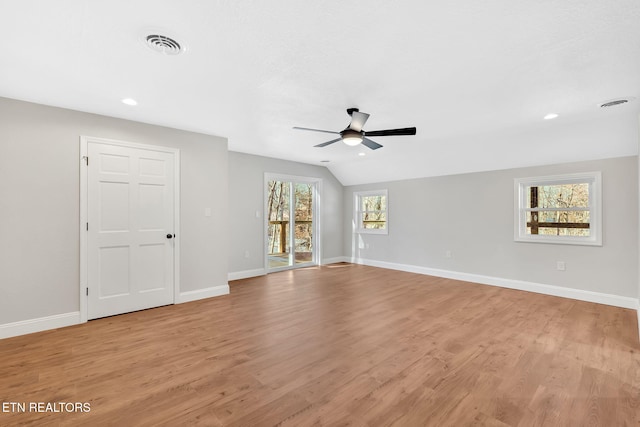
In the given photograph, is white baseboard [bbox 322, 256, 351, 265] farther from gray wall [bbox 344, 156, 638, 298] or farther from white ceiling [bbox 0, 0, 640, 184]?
white ceiling [bbox 0, 0, 640, 184]

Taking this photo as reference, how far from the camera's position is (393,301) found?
411 centimetres

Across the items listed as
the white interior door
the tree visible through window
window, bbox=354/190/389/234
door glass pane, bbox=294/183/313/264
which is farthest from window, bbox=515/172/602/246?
the white interior door

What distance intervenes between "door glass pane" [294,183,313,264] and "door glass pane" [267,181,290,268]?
24 cm

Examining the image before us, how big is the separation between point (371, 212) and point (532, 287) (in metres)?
3.55

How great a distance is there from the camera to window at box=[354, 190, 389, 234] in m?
6.88

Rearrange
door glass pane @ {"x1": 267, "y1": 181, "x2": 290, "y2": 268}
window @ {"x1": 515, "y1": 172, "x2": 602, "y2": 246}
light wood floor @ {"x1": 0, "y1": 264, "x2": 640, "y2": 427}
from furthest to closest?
door glass pane @ {"x1": 267, "y1": 181, "x2": 290, "y2": 268} → window @ {"x1": 515, "y1": 172, "x2": 602, "y2": 246} → light wood floor @ {"x1": 0, "y1": 264, "x2": 640, "y2": 427}

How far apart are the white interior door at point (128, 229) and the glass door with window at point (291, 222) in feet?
7.98

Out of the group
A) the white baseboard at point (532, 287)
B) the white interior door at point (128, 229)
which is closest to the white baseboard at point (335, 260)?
the white baseboard at point (532, 287)

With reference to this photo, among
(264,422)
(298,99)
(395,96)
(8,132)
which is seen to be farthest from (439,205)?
(8,132)

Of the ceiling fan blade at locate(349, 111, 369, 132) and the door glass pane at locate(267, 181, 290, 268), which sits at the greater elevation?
the ceiling fan blade at locate(349, 111, 369, 132)

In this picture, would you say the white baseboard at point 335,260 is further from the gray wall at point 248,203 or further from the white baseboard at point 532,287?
the gray wall at point 248,203

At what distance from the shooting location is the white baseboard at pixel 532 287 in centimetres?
392

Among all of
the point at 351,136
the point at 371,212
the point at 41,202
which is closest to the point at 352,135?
the point at 351,136

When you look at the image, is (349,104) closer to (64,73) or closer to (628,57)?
(628,57)
